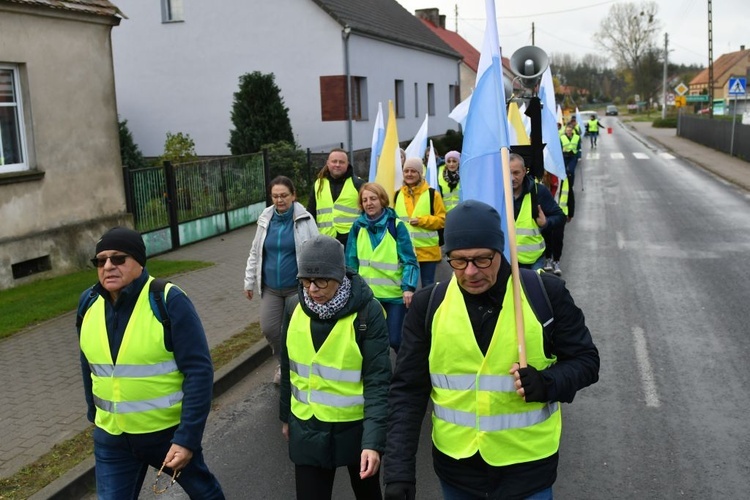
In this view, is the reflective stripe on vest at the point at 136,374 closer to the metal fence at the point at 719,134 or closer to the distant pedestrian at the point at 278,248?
the distant pedestrian at the point at 278,248

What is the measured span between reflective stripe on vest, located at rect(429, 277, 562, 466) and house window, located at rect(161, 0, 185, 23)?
86.2ft

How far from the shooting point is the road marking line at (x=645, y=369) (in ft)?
21.3

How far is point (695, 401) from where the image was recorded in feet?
21.0

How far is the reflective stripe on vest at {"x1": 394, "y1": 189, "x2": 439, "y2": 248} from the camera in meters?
8.09

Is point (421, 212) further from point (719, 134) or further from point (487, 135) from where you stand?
point (719, 134)

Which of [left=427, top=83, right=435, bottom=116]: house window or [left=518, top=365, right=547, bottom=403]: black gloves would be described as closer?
[left=518, top=365, right=547, bottom=403]: black gloves

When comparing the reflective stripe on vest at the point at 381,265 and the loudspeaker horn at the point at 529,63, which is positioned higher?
the loudspeaker horn at the point at 529,63

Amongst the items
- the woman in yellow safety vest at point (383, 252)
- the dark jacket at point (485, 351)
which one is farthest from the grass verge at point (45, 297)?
the dark jacket at point (485, 351)

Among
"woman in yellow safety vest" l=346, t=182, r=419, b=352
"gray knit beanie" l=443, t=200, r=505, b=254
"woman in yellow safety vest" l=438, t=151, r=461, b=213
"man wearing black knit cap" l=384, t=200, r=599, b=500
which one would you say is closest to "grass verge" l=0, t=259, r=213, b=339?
"woman in yellow safety vest" l=438, t=151, r=461, b=213

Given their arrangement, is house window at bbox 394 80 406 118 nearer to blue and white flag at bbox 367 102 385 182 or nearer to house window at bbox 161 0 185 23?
house window at bbox 161 0 185 23

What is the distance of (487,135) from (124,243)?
71.0 inches

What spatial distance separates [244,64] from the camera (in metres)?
26.5

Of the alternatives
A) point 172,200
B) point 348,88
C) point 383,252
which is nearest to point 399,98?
point 348,88

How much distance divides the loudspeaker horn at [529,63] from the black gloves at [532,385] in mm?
5904
